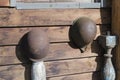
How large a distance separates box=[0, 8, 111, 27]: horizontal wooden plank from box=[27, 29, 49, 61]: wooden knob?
0.31 feet

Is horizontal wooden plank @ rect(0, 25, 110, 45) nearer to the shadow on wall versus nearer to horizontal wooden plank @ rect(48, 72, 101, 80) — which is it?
the shadow on wall

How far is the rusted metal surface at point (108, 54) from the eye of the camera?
2338 millimetres

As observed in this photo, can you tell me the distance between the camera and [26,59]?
2.14 meters

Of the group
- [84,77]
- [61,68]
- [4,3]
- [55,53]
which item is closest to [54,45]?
[55,53]

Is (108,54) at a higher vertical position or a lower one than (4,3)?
lower

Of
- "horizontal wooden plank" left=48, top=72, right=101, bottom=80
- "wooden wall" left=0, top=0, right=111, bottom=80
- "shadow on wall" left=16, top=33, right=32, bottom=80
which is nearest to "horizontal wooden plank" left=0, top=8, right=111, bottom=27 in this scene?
"wooden wall" left=0, top=0, right=111, bottom=80

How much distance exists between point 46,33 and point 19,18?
23 centimetres

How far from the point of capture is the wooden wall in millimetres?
2078

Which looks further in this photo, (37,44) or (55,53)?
(55,53)

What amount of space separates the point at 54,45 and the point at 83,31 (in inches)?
9.5

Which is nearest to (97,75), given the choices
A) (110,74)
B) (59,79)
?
(110,74)

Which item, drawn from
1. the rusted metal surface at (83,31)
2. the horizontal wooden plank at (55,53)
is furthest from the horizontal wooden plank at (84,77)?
the rusted metal surface at (83,31)

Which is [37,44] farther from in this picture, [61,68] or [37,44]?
[61,68]

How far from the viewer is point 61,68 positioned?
7.49ft
